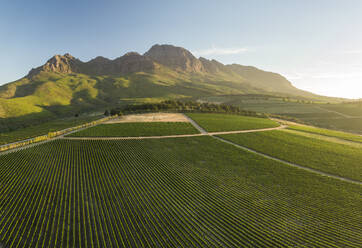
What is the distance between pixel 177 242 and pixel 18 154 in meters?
50.4

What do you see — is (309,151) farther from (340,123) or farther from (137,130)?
(340,123)

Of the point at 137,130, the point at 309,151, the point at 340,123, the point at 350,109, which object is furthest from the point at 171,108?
the point at 350,109

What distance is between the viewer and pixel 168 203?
2641 cm

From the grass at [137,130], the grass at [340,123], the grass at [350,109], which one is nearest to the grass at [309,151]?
the grass at [137,130]

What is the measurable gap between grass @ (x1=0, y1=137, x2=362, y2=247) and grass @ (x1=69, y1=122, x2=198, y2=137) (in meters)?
19.7

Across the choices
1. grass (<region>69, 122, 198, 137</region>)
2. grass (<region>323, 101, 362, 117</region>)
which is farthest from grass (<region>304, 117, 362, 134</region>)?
grass (<region>69, 122, 198, 137</region>)

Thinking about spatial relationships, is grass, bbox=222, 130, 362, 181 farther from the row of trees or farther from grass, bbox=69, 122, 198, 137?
the row of trees

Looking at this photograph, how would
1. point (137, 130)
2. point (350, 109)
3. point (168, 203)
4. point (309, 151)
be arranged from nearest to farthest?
point (168, 203) → point (309, 151) → point (137, 130) → point (350, 109)

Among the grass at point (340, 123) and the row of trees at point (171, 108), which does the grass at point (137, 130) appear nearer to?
the row of trees at point (171, 108)

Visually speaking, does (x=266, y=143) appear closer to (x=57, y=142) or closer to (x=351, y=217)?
(x=351, y=217)

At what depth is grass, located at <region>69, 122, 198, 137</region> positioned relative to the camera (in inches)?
2505

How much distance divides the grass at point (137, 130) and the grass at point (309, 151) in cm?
2156

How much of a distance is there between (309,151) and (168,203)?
52.7 meters

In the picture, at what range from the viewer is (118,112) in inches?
4178
